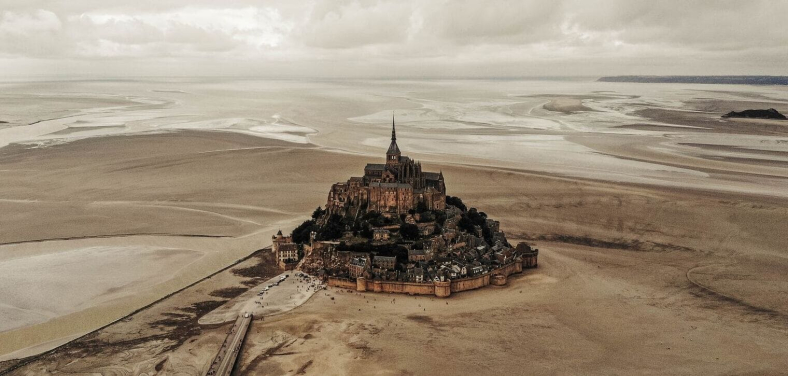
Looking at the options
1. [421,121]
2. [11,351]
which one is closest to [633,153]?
[421,121]

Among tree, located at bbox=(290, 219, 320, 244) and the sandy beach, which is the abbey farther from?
the sandy beach

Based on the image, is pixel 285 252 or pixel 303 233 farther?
pixel 303 233

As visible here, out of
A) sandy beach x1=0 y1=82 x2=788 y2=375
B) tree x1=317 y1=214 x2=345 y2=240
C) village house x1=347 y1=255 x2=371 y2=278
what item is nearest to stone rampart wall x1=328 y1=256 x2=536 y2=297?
village house x1=347 y1=255 x2=371 y2=278

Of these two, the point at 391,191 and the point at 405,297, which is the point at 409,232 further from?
the point at 405,297

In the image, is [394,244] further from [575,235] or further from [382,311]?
[575,235]

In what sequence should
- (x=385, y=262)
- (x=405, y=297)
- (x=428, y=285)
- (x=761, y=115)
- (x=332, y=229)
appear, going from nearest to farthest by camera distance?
(x=405, y=297) < (x=428, y=285) < (x=385, y=262) < (x=332, y=229) < (x=761, y=115)

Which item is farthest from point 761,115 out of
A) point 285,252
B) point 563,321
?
point 285,252

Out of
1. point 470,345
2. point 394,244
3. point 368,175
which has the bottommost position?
point 470,345
